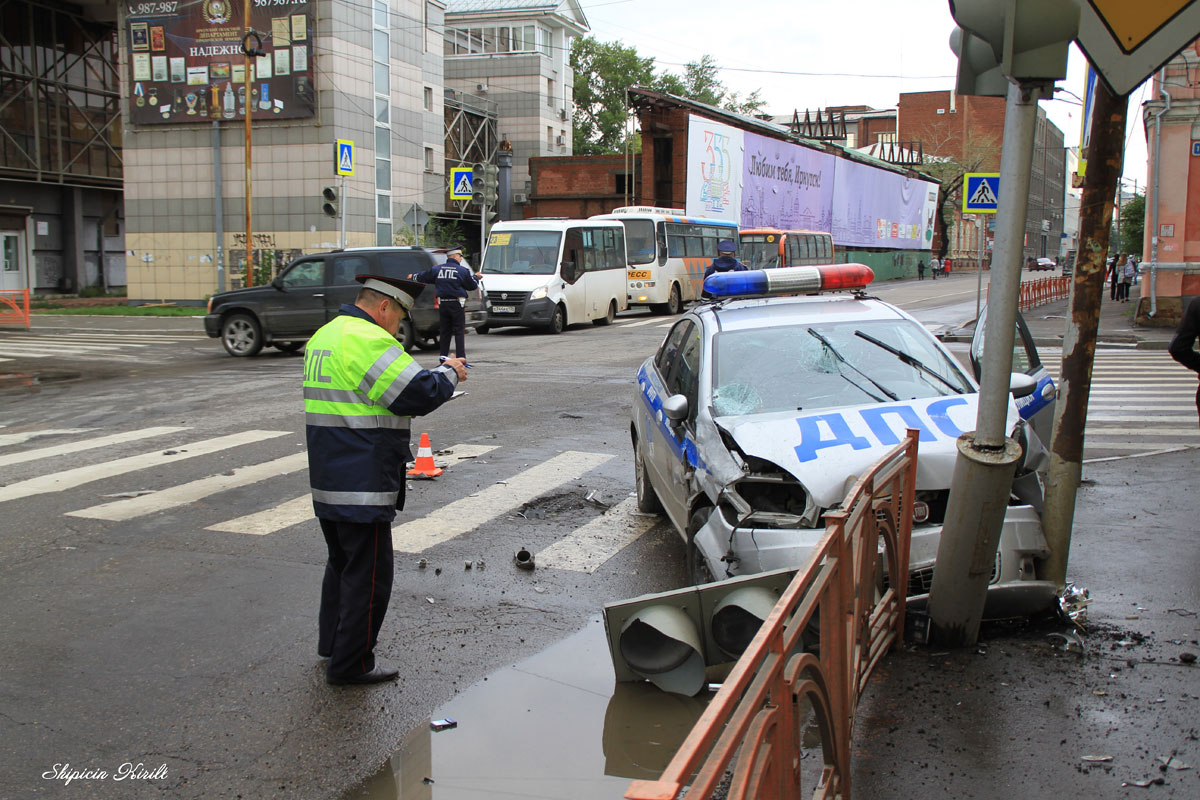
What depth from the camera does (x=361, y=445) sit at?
4.61 metres

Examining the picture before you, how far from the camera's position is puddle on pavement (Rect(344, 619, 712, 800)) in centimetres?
386

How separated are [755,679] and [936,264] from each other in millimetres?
77945

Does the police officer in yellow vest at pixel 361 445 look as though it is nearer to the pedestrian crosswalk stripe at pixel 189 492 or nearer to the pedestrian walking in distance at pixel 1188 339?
the pedestrian crosswalk stripe at pixel 189 492

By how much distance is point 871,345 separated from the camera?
6375 millimetres

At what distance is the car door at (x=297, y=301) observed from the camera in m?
18.9

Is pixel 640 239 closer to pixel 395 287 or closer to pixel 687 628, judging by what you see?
pixel 395 287

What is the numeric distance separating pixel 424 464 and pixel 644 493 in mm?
2315

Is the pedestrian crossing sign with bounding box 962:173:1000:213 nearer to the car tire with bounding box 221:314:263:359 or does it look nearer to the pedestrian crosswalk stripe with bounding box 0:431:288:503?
the car tire with bounding box 221:314:263:359

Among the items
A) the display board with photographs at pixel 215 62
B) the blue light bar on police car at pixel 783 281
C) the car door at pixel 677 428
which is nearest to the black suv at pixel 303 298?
the car door at pixel 677 428

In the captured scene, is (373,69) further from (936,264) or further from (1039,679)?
(936,264)

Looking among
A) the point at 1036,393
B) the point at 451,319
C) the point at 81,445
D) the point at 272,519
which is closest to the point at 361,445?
the point at 272,519

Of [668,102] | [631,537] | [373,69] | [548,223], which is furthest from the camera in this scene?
[668,102]

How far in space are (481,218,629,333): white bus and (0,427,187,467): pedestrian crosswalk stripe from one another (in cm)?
1363

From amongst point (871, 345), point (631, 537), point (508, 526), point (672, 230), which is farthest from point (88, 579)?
point (672, 230)
